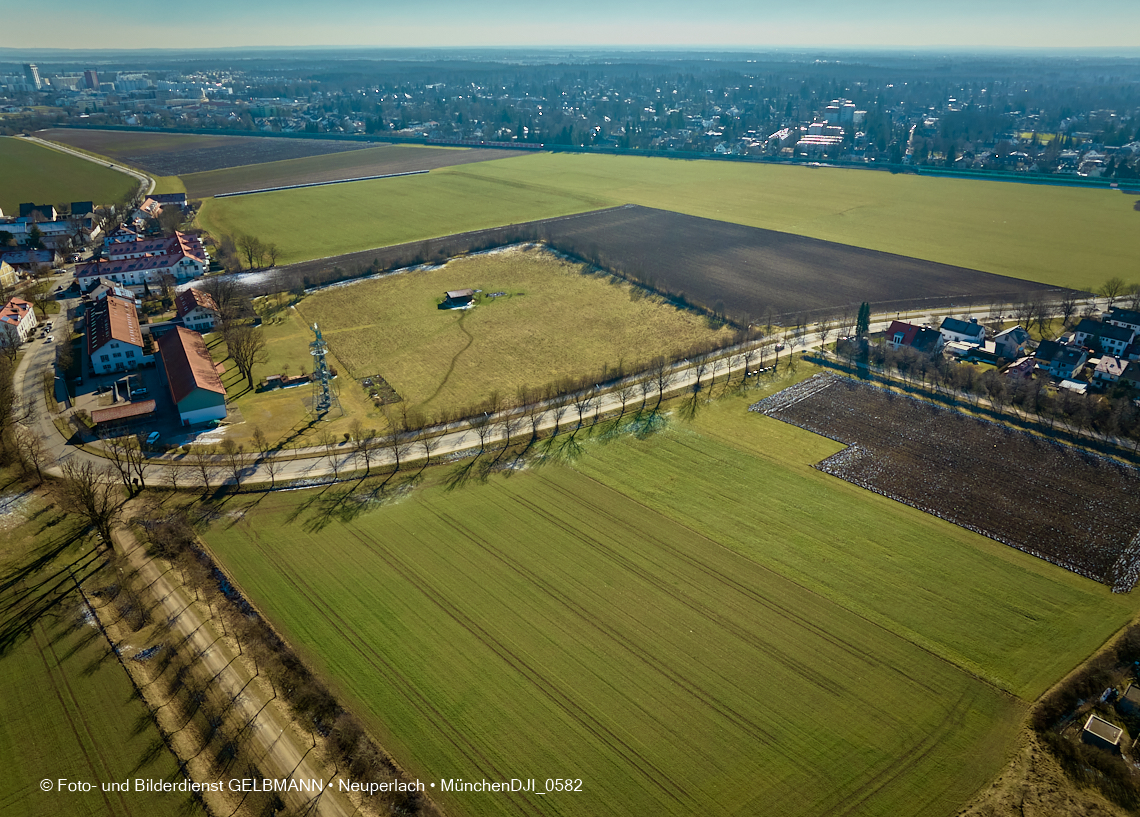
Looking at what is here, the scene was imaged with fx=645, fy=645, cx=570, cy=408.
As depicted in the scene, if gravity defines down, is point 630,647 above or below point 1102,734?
above

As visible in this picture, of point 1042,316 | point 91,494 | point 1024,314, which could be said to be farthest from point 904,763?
point 1042,316

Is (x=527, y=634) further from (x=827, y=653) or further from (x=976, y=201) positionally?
(x=976, y=201)

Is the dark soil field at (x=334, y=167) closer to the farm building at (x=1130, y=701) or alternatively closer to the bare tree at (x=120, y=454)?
the bare tree at (x=120, y=454)

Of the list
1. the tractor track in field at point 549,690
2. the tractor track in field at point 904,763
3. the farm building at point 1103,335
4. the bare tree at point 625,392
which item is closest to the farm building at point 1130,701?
the tractor track in field at point 904,763

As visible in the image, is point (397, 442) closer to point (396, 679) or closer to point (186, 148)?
point (396, 679)

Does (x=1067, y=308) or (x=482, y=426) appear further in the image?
(x=1067, y=308)

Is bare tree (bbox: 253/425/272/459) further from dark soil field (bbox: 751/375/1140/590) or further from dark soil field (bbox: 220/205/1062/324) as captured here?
dark soil field (bbox: 751/375/1140/590)

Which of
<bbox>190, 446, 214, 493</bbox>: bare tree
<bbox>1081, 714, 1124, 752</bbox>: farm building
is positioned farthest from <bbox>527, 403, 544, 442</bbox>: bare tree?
<bbox>1081, 714, 1124, 752</bbox>: farm building
